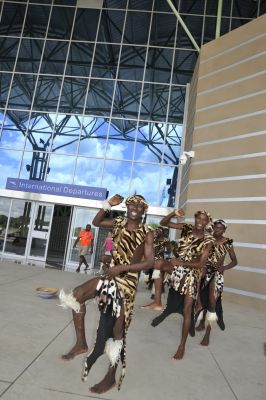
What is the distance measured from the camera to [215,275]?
4.92m

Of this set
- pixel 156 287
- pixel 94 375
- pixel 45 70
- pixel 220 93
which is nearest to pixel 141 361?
pixel 94 375

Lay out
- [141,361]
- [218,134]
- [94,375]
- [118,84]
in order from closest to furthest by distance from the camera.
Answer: [94,375] → [141,361] → [218,134] → [118,84]

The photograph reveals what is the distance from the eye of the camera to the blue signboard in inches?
579

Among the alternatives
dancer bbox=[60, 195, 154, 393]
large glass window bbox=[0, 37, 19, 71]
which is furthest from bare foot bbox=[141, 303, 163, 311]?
large glass window bbox=[0, 37, 19, 71]

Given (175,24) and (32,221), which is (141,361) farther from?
(175,24)

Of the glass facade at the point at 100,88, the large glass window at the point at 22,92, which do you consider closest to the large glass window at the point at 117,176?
the glass facade at the point at 100,88

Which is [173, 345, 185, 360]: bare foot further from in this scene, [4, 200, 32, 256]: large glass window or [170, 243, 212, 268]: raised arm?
[4, 200, 32, 256]: large glass window

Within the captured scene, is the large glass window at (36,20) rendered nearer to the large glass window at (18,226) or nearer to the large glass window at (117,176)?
the large glass window at (117,176)

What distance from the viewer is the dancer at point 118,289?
9.59 feet

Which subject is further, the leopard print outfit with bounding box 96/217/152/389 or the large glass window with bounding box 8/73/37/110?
the large glass window with bounding box 8/73/37/110

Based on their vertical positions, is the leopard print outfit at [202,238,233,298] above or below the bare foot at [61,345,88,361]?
above

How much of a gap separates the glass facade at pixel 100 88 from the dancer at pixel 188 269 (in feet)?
34.1

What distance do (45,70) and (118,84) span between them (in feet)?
11.8

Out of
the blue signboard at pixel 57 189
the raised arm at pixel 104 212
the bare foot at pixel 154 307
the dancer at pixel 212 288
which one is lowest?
the bare foot at pixel 154 307
